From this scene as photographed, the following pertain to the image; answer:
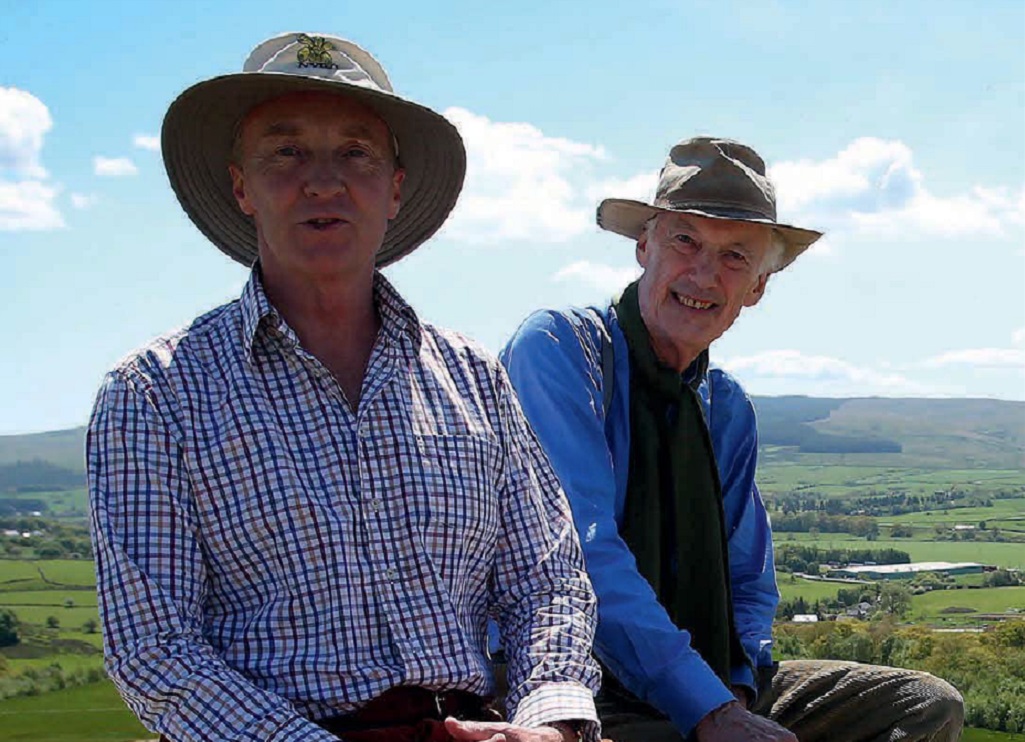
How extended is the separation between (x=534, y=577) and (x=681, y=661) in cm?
69

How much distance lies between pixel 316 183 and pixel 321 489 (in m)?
0.71

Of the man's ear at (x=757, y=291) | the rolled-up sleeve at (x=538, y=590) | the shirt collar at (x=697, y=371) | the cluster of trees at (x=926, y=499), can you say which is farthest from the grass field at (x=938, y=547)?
the rolled-up sleeve at (x=538, y=590)

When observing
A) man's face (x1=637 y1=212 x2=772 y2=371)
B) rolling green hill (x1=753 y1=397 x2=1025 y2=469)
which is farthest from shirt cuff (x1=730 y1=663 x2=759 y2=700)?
rolling green hill (x1=753 y1=397 x2=1025 y2=469)

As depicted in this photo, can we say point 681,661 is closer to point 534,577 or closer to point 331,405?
point 534,577

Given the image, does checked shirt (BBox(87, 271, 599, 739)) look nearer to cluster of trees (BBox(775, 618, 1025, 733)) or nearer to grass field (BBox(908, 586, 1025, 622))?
cluster of trees (BBox(775, 618, 1025, 733))

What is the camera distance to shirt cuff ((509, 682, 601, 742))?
265 centimetres

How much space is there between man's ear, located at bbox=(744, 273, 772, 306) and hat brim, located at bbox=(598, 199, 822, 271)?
0.54 feet

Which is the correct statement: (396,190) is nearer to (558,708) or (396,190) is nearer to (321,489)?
(321,489)

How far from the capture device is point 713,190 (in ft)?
12.6

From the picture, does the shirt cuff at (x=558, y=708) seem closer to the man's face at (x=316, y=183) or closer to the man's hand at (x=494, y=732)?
the man's hand at (x=494, y=732)

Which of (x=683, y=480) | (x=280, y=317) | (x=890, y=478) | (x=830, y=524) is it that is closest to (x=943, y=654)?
(x=683, y=480)

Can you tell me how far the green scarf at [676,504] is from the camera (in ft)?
12.3

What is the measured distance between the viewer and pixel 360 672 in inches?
99.0

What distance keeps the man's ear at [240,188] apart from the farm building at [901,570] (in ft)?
13.4
